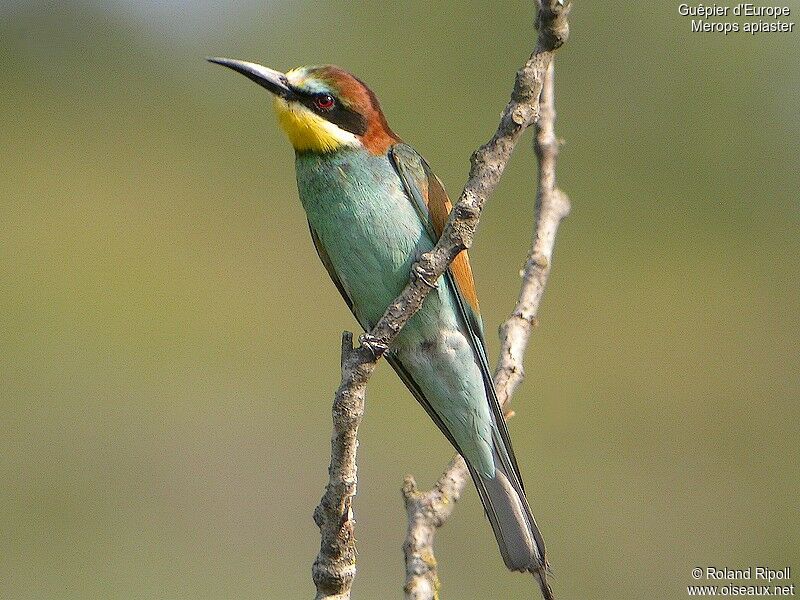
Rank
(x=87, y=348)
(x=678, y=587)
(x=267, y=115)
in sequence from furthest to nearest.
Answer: (x=267, y=115) → (x=87, y=348) → (x=678, y=587)

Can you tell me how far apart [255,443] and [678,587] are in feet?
6.59

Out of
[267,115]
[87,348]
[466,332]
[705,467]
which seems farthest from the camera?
[267,115]

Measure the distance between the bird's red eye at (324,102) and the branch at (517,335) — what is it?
47 cm

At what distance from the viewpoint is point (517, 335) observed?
2.34 meters

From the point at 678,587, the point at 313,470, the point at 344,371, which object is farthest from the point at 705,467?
the point at 344,371

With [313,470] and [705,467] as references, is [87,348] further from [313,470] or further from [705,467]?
[705,467]

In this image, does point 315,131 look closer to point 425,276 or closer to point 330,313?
point 425,276

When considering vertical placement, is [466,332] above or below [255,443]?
below

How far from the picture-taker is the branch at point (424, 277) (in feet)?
5.76

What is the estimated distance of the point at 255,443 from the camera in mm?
5379

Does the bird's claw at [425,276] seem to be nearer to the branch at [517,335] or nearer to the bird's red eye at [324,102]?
the branch at [517,335]

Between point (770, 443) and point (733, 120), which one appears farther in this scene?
point (733, 120)

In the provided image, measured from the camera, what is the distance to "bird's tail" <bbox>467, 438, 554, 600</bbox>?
2.27 m

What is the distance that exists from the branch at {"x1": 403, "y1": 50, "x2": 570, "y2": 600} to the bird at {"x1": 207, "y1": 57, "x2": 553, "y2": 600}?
10cm
